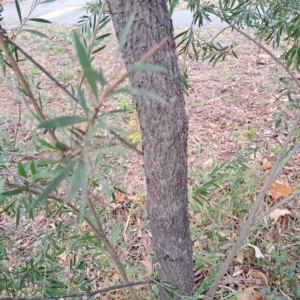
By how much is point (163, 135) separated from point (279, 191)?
49.1 inches

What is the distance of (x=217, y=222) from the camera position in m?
1.62

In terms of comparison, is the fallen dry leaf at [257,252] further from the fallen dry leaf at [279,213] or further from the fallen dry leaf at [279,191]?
the fallen dry leaf at [279,191]

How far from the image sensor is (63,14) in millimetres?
6102

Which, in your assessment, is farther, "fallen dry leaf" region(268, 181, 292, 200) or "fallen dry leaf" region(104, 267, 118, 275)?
"fallen dry leaf" region(268, 181, 292, 200)

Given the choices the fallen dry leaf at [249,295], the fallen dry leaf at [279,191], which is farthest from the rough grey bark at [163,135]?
the fallen dry leaf at [279,191]

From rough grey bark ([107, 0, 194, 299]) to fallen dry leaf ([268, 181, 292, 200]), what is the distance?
0.93m

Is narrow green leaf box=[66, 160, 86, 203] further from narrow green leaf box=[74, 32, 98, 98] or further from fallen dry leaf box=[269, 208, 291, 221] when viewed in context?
fallen dry leaf box=[269, 208, 291, 221]

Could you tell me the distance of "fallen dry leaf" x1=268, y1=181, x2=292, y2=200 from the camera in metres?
1.68

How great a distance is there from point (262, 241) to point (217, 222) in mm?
233

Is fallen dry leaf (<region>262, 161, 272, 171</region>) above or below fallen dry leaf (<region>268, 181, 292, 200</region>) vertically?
above

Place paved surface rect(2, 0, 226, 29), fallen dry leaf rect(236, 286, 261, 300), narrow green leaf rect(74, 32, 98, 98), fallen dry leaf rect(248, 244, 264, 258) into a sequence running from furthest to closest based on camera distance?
paved surface rect(2, 0, 226, 29) → fallen dry leaf rect(248, 244, 264, 258) → fallen dry leaf rect(236, 286, 261, 300) → narrow green leaf rect(74, 32, 98, 98)

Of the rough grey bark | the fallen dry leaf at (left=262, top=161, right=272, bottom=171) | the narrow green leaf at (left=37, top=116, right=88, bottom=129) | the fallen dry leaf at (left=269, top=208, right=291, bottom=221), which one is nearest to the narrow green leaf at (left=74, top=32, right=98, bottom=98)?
the narrow green leaf at (left=37, top=116, right=88, bottom=129)

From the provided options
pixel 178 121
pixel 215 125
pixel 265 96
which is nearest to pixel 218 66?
pixel 265 96

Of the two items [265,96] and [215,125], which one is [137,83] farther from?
[265,96]
